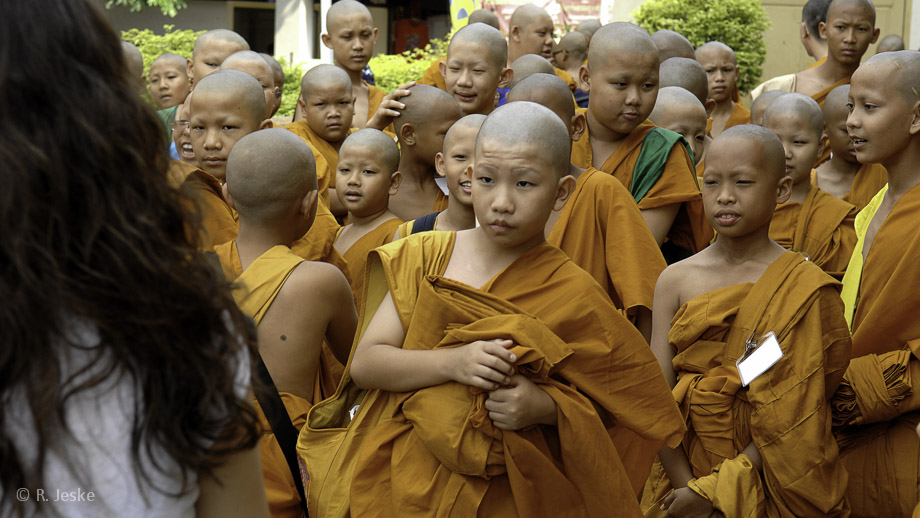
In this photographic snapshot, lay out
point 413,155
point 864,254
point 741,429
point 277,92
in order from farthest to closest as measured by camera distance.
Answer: point 277,92 → point 413,155 → point 864,254 → point 741,429

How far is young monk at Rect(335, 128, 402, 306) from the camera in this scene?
5020 millimetres

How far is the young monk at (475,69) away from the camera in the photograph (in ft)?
18.9

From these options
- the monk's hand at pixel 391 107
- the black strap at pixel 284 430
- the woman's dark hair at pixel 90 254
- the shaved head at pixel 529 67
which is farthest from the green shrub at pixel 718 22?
the woman's dark hair at pixel 90 254

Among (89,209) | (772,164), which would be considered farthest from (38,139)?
(772,164)

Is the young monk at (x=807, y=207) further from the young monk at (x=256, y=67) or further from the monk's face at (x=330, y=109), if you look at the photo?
the young monk at (x=256, y=67)

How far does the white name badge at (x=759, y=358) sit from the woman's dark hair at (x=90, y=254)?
2.51 metres

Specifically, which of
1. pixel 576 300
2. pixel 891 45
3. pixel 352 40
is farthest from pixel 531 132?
pixel 891 45

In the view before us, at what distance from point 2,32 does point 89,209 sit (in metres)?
0.24

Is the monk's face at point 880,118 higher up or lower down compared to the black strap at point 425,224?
higher up

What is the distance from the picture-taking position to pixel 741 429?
3.70 m

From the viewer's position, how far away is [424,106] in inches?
209

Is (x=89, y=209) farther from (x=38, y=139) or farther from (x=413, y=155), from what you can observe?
(x=413, y=155)

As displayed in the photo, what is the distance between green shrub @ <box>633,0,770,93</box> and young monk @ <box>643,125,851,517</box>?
26.8 ft

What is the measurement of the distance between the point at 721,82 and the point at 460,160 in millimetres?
4286
